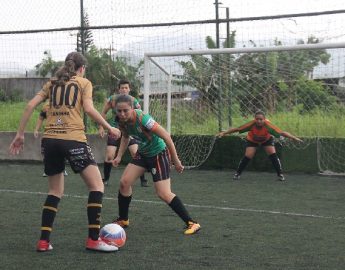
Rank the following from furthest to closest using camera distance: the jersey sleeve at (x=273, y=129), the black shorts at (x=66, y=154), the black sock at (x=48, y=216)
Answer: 1. the jersey sleeve at (x=273, y=129)
2. the black sock at (x=48, y=216)
3. the black shorts at (x=66, y=154)

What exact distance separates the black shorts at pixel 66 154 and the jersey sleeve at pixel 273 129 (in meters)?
7.09

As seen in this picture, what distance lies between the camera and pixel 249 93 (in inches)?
588

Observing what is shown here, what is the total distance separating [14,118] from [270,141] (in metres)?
6.87

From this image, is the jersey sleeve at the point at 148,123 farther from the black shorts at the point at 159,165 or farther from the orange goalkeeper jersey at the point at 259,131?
the orange goalkeeper jersey at the point at 259,131

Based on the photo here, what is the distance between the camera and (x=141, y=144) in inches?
296

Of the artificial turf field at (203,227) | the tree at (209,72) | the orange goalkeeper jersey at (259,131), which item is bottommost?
the artificial turf field at (203,227)

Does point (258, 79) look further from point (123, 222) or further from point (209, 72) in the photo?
point (123, 222)

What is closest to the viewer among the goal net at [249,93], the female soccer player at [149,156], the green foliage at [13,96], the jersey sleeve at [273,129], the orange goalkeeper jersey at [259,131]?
the female soccer player at [149,156]

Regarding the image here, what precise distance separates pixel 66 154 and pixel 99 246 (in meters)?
0.91

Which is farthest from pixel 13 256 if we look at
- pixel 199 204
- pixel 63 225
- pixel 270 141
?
pixel 270 141

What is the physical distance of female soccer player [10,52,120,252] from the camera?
257 inches

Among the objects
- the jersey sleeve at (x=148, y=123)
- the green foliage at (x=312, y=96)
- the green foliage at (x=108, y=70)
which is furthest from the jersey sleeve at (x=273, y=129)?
the jersey sleeve at (x=148, y=123)

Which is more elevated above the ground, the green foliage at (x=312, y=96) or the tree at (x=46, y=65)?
the tree at (x=46, y=65)

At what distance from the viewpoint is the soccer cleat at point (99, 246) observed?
655cm
